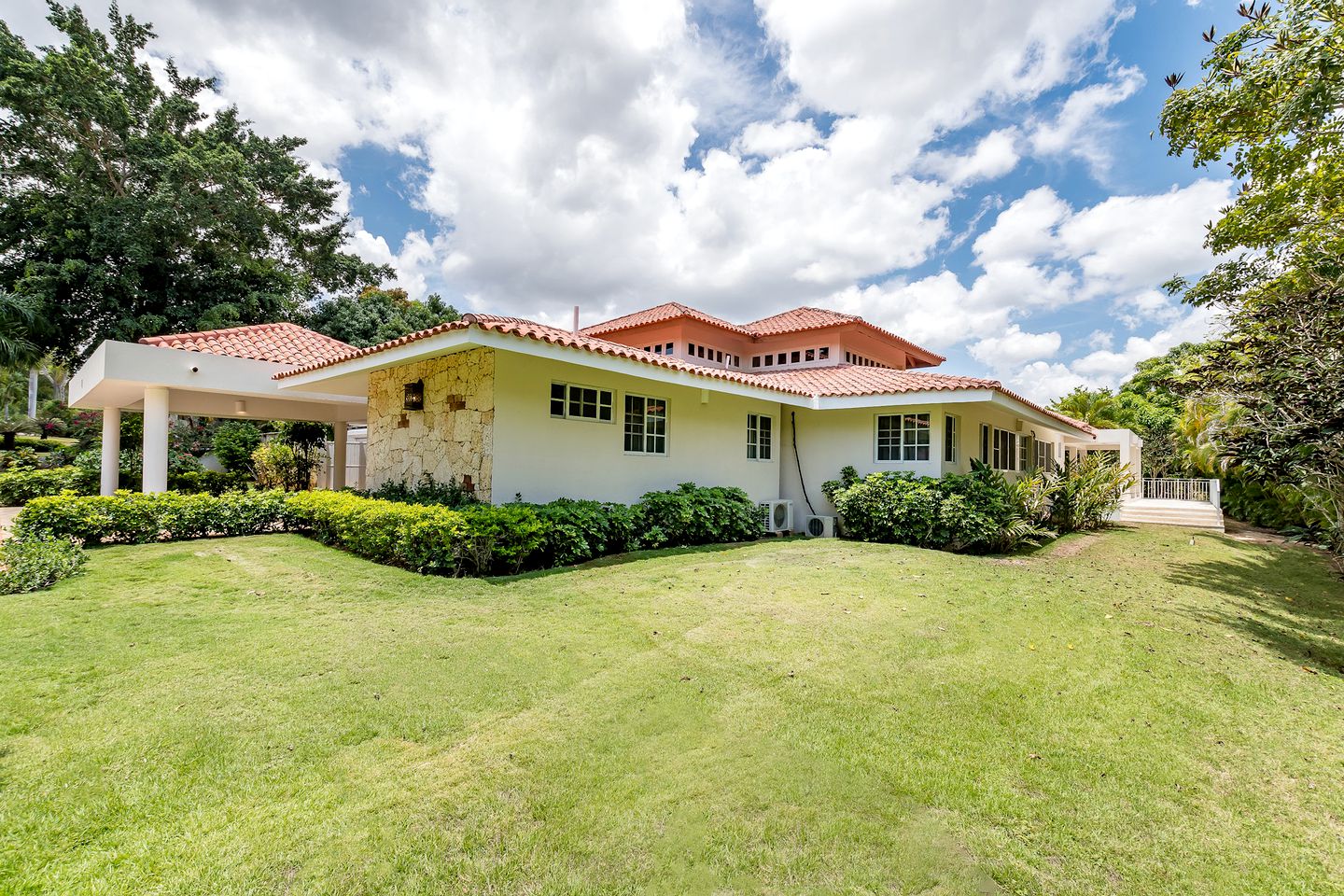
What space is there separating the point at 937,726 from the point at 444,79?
11459 millimetres

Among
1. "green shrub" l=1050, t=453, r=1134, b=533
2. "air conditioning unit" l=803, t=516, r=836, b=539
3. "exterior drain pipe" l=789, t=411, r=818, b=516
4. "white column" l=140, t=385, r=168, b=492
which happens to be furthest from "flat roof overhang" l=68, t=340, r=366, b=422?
"green shrub" l=1050, t=453, r=1134, b=533

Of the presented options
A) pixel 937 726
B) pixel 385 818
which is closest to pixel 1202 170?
pixel 937 726

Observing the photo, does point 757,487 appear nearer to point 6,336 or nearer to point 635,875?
point 635,875

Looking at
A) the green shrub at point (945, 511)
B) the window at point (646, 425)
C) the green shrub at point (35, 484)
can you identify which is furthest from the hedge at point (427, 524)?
the green shrub at point (35, 484)

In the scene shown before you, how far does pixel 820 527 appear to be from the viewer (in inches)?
517

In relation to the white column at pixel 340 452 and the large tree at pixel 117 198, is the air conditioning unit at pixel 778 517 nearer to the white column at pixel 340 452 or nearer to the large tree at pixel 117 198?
the white column at pixel 340 452

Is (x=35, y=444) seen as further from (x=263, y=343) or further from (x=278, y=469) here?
(x=263, y=343)

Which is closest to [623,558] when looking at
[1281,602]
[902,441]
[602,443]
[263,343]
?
[602,443]

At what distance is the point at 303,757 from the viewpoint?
2.93 meters

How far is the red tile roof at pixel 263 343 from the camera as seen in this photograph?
11734mm

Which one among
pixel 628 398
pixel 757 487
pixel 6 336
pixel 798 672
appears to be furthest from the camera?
pixel 6 336

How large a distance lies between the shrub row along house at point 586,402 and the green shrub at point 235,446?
6.56m

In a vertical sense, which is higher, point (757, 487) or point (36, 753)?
point (757, 487)

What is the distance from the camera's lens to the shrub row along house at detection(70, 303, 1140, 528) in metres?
8.91
